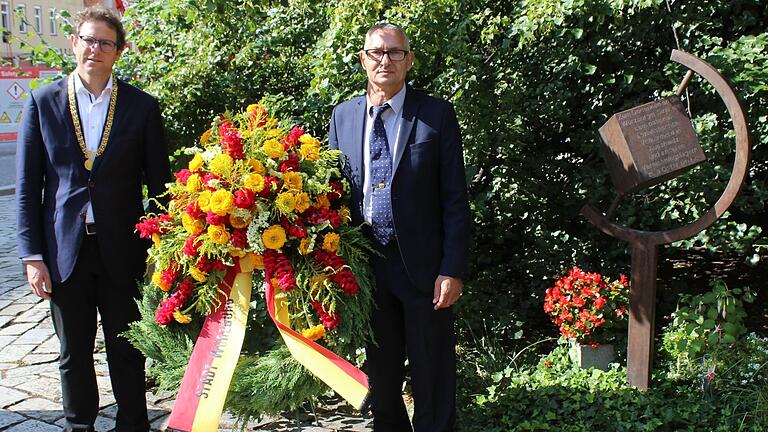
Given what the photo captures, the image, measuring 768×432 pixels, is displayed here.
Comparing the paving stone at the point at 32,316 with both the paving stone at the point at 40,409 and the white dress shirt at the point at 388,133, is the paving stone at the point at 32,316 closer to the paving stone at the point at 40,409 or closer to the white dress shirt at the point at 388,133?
the paving stone at the point at 40,409

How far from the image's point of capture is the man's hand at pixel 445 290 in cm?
329

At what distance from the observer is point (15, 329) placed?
600 centimetres

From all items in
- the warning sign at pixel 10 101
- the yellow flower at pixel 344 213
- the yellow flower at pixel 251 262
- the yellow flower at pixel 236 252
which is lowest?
the yellow flower at pixel 251 262

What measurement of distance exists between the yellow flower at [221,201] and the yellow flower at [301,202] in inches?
9.6

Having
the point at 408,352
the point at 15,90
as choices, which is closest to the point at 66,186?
the point at 408,352

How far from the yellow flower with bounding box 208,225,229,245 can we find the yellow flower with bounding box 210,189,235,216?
0.07 meters

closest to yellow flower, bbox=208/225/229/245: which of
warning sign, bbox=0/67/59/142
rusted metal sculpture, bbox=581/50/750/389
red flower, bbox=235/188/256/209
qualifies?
red flower, bbox=235/188/256/209

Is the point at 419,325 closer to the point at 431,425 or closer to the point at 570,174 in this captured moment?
the point at 431,425

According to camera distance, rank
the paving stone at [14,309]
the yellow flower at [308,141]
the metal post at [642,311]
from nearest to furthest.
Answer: the yellow flower at [308,141] → the metal post at [642,311] → the paving stone at [14,309]

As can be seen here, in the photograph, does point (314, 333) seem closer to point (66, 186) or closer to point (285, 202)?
point (285, 202)

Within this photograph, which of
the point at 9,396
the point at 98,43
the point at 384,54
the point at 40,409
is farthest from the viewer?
the point at 9,396

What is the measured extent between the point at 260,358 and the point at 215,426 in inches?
12.5

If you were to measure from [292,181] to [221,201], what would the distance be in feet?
0.95

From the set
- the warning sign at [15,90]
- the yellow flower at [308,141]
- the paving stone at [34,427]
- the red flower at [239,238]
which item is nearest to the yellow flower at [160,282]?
the red flower at [239,238]
